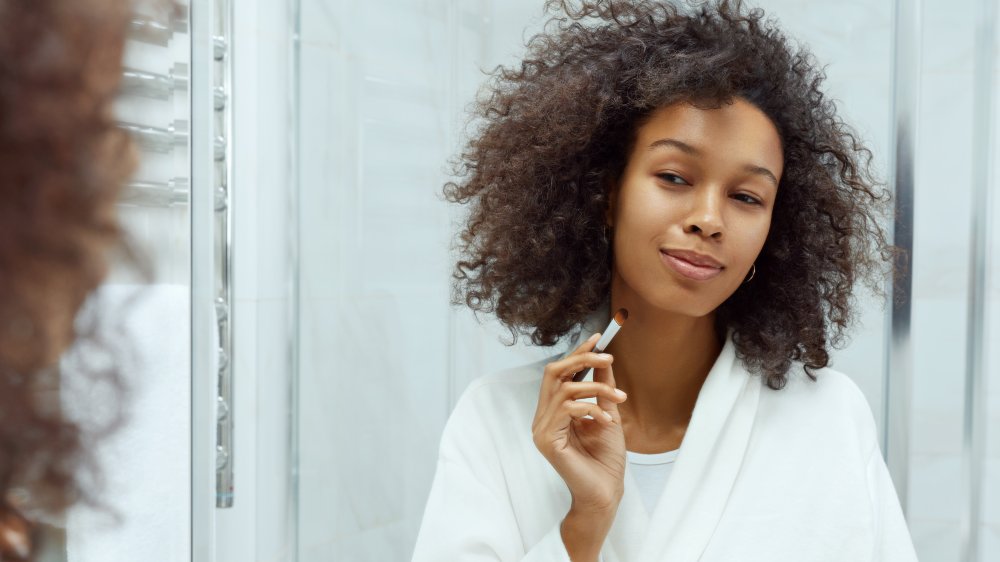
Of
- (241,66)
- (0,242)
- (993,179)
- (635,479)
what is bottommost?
(635,479)

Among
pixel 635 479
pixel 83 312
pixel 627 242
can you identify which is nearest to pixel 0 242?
pixel 83 312

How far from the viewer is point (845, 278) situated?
1095 mm

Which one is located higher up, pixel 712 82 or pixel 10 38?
pixel 712 82

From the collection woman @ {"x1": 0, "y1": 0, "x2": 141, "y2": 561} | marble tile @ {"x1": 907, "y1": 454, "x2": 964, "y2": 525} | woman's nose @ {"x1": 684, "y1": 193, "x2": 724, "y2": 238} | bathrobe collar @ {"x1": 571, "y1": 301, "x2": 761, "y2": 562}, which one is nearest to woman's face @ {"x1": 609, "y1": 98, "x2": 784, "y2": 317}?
woman's nose @ {"x1": 684, "y1": 193, "x2": 724, "y2": 238}

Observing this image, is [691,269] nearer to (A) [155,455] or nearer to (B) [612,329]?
(B) [612,329]

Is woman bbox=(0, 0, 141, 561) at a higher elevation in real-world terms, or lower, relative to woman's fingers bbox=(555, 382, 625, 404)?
higher

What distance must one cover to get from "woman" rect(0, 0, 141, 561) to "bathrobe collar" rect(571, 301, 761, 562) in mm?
761

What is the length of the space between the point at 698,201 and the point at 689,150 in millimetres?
54

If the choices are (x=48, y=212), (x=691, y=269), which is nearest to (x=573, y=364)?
(x=691, y=269)

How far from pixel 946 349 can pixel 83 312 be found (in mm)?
1180

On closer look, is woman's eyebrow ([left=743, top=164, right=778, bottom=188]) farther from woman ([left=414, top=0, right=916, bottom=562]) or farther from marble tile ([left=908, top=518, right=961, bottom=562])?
marble tile ([left=908, top=518, right=961, bottom=562])

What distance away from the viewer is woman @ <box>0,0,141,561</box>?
280 mm

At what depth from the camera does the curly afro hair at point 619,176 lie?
1.01 metres

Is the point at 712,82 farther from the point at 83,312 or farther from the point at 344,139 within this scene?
the point at 83,312
